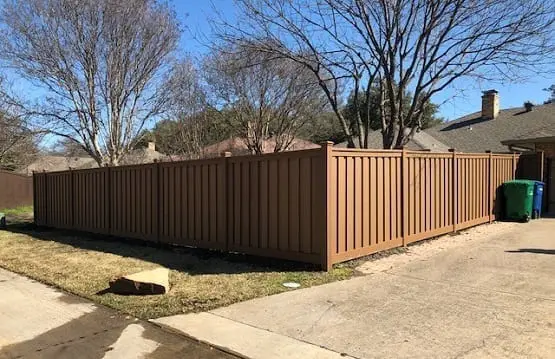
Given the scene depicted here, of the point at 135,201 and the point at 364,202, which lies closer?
the point at 364,202

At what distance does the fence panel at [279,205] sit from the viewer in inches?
344

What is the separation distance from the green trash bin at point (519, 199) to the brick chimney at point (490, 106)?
14610 millimetres

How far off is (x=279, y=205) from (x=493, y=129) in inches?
791

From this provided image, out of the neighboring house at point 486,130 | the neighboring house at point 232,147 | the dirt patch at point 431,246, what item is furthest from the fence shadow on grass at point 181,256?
the neighboring house at point 486,130

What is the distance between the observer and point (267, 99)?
2059 cm

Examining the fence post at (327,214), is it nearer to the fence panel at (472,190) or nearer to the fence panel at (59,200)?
the fence panel at (472,190)

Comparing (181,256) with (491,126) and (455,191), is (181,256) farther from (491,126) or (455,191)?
(491,126)

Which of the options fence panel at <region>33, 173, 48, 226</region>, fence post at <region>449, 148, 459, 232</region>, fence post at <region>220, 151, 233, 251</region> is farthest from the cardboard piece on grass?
fence panel at <region>33, 173, 48, 226</region>

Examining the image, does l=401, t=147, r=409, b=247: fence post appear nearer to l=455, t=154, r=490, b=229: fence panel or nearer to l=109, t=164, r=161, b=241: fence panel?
l=455, t=154, r=490, b=229: fence panel

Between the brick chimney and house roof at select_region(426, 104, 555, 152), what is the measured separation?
297mm

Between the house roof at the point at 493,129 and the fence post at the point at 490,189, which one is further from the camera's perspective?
the house roof at the point at 493,129

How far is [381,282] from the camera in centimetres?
784

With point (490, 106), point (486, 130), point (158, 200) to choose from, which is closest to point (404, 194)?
point (158, 200)

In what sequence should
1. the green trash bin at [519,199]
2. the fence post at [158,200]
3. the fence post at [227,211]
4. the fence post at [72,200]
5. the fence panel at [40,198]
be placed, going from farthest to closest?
1. the fence panel at [40,198]
2. the fence post at [72,200]
3. the green trash bin at [519,199]
4. the fence post at [158,200]
5. the fence post at [227,211]
